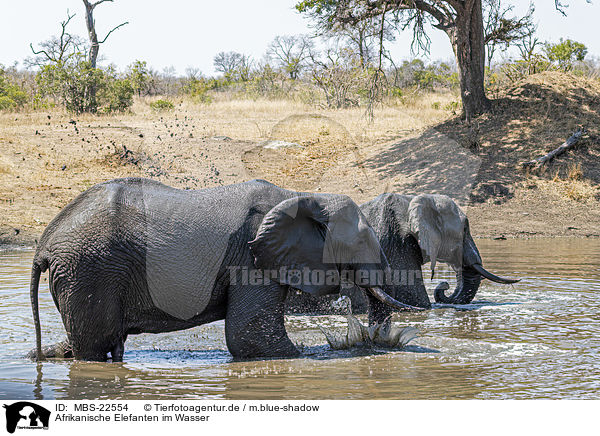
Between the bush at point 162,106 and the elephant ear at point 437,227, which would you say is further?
the bush at point 162,106

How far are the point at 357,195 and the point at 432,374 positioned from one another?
1282 centimetres

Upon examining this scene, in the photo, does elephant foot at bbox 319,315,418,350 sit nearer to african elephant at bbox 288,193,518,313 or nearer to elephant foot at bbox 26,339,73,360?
african elephant at bbox 288,193,518,313

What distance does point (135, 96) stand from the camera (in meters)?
36.0

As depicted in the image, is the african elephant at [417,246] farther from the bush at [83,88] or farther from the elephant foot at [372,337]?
the bush at [83,88]

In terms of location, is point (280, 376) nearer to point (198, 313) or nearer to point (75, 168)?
point (198, 313)

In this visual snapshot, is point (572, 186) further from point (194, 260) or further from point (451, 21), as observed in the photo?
point (194, 260)

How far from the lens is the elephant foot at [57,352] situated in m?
6.16

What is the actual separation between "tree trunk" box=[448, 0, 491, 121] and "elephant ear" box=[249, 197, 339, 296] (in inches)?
622

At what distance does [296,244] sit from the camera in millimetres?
5879

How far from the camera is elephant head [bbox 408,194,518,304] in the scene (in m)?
8.62

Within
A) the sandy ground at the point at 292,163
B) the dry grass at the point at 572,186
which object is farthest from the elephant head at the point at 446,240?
the dry grass at the point at 572,186

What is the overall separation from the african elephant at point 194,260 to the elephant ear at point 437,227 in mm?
2662
